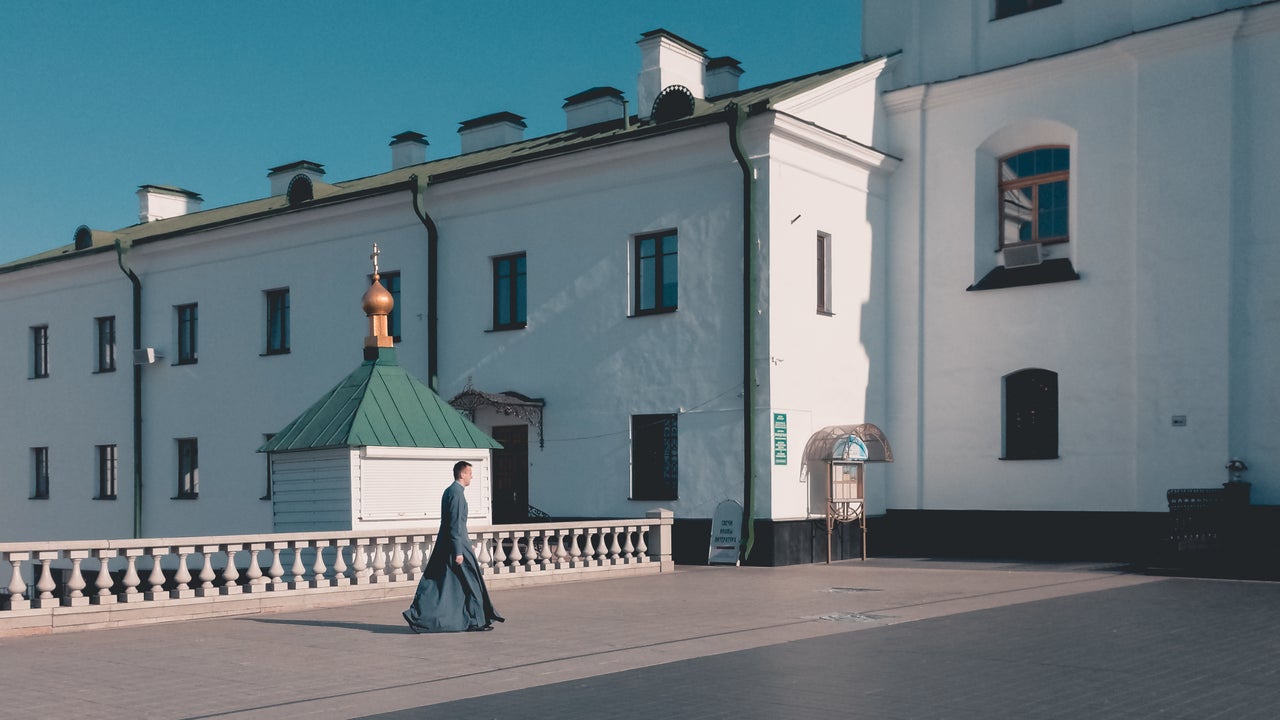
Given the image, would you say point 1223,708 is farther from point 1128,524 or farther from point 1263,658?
point 1128,524

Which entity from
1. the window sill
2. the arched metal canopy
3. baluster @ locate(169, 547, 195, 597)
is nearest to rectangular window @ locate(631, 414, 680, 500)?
the arched metal canopy

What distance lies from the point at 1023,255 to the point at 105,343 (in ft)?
71.7

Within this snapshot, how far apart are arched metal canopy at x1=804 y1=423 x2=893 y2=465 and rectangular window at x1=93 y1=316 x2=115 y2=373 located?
736 inches

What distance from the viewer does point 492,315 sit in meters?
23.2

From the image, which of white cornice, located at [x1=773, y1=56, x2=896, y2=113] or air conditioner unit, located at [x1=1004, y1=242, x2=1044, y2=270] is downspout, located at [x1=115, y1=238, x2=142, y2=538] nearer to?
white cornice, located at [x1=773, y1=56, x2=896, y2=113]

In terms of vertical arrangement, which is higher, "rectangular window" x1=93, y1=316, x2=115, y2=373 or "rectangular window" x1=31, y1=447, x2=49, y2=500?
"rectangular window" x1=93, y1=316, x2=115, y2=373

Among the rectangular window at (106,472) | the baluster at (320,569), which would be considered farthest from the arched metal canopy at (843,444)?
the rectangular window at (106,472)

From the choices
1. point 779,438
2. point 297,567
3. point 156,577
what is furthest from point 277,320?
point 156,577

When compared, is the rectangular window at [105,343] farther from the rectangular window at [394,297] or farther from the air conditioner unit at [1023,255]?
the air conditioner unit at [1023,255]

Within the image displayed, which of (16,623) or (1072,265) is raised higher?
(1072,265)

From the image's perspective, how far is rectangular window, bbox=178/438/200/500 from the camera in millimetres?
27891

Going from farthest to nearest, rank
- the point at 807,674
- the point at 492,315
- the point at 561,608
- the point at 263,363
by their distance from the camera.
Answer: the point at 263,363 < the point at 492,315 < the point at 561,608 < the point at 807,674

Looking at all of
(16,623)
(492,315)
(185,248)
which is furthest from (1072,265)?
(185,248)

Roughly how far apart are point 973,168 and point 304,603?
536 inches
